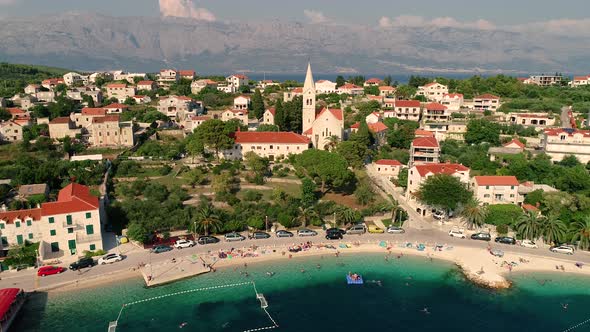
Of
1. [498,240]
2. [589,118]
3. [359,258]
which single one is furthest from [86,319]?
[589,118]

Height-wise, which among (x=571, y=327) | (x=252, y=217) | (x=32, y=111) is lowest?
(x=571, y=327)

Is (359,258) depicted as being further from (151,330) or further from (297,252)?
(151,330)

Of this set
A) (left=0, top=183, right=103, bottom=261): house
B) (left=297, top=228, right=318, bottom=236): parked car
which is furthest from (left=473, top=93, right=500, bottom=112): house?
(left=0, top=183, right=103, bottom=261): house

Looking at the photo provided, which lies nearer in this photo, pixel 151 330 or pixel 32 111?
pixel 151 330

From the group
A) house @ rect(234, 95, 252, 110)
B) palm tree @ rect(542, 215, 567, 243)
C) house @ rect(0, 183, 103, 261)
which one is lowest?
palm tree @ rect(542, 215, 567, 243)

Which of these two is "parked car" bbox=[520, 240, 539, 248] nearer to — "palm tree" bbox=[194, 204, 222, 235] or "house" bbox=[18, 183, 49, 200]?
"palm tree" bbox=[194, 204, 222, 235]

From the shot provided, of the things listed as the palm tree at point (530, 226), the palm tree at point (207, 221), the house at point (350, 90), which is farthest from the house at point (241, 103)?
the palm tree at point (530, 226)

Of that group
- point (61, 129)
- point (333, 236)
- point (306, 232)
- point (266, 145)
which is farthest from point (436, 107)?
point (61, 129)
